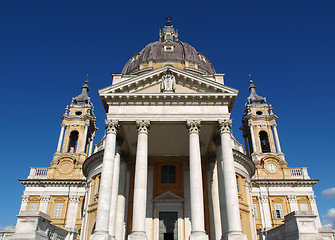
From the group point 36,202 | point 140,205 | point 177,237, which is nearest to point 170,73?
point 140,205

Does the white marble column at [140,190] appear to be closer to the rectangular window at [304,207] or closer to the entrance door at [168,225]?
the entrance door at [168,225]

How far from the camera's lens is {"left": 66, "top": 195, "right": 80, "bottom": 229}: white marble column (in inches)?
1347

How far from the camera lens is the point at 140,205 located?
1611 cm

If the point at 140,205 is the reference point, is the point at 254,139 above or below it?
above

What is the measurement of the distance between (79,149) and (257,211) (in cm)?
2539

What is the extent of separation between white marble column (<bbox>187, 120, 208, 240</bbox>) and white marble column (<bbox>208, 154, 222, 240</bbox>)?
369 centimetres

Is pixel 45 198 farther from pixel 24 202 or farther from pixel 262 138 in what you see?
pixel 262 138

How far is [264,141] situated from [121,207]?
93.9 ft

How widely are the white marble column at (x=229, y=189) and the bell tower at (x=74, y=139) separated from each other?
25.8 m

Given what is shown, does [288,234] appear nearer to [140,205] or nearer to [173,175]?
[140,205]

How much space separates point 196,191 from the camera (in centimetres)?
1633

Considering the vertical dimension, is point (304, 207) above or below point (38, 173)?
below

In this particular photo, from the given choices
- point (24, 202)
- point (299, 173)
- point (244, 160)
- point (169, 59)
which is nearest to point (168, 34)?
point (169, 59)

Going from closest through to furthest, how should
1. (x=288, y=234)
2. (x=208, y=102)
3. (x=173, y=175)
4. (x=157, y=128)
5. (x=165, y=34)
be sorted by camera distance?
(x=288, y=234) → (x=208, y=102) → (x=157, y=128) → (x=173, y=175) → (x=165, y=34)
